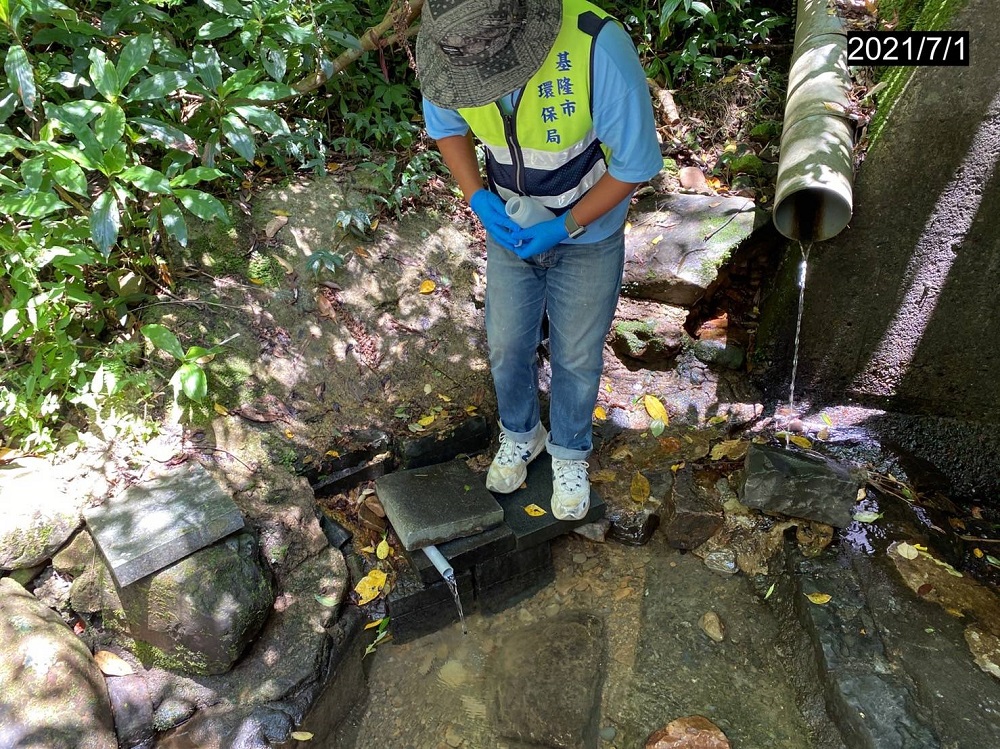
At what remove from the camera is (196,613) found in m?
2.51

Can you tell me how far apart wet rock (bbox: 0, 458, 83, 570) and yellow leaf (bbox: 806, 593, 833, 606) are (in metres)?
2.96

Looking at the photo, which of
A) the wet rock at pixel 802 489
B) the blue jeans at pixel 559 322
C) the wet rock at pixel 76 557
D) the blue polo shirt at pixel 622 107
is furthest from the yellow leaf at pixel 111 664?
the wet rock at pixel 802 489

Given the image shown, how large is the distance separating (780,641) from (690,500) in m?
0.67

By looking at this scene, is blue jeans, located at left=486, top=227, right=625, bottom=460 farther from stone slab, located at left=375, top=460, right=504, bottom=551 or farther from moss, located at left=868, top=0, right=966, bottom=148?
moss, located at left=868, top=0, right=966, bottom=148

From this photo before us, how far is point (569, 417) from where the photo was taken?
9.12 feet

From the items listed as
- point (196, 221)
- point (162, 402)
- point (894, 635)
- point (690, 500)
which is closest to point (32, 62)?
point (196, 221)

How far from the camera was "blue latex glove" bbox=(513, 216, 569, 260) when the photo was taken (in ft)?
7.44

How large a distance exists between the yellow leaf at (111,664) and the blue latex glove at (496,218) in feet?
7.10

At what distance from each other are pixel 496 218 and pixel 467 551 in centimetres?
134

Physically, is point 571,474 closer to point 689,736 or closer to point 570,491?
point 570,491

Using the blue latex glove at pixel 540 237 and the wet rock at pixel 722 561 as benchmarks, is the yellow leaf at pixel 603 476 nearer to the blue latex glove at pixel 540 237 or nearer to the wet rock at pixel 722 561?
the wet rock at pixel 722 561

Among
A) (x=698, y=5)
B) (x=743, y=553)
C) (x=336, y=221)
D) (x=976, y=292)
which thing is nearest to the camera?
(x=743, y=553)

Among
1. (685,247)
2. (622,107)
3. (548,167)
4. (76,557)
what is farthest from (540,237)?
(76,557)

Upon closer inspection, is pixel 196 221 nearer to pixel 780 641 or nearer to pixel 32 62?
pixel 32 62
